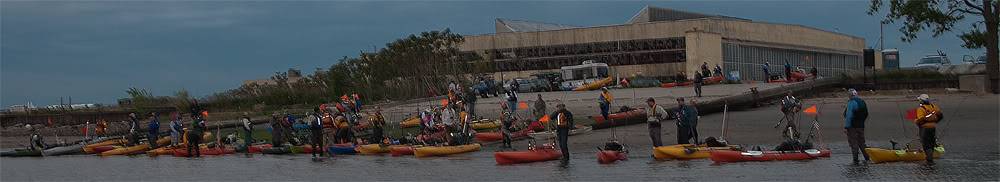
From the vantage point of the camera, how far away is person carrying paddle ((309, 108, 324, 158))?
112ft

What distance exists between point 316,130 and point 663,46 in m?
54.7

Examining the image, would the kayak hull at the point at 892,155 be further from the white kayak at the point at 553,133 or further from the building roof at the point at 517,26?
the building roof at the point at 517,26

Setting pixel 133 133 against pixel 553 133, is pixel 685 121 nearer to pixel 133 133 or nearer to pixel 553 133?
pixel 553 133

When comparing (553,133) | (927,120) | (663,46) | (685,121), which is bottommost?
(553,133)

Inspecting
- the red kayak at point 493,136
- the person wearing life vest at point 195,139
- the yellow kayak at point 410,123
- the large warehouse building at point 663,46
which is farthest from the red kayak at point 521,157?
the large warehouse building at point 663,46

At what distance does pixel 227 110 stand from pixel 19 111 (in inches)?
680

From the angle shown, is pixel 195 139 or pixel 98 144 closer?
pixel 195 139

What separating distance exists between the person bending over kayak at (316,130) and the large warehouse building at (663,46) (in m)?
47.8

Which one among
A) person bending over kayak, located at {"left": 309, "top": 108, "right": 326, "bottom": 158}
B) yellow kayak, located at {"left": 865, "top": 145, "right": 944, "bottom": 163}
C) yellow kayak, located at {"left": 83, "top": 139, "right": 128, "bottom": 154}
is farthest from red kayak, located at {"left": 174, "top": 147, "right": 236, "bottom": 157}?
yellow kayak, located at {"left": 865, "top": 145, "right": 944, "bottom": 163}

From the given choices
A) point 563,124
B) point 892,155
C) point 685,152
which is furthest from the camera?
point 563,124

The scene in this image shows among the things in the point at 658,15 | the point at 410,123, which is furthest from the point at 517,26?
the point at 410,123

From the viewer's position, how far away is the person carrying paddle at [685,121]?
30.5m

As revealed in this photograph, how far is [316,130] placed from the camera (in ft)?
114

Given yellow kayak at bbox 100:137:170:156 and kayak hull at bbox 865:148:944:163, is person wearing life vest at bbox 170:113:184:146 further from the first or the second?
kayak hull at bbox 865:148:944:163
